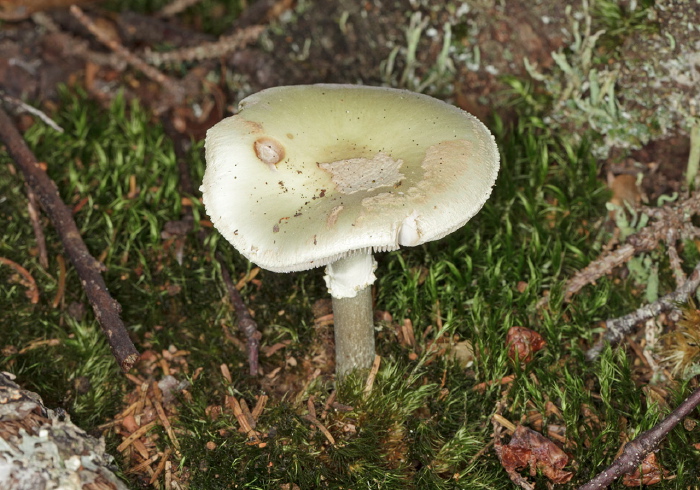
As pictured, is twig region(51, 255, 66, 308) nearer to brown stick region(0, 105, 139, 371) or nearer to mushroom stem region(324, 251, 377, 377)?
brown stick region(0, 105, 139, 371)

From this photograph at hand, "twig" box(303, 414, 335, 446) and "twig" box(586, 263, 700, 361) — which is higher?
"twig" box(586, 263, 700, 361)

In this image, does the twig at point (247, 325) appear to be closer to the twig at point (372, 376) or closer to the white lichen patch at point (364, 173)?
the twig at point (372, 376)

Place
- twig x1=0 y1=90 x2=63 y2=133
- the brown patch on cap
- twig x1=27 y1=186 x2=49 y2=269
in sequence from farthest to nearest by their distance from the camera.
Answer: twig x1=0 y1=90 x2=63 y2=133 → twig x1=27 y1=186 x2=49 y2=269 → the brown patch on cap

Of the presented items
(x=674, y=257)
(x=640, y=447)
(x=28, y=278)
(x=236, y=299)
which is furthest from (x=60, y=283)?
(x=674, y=257)

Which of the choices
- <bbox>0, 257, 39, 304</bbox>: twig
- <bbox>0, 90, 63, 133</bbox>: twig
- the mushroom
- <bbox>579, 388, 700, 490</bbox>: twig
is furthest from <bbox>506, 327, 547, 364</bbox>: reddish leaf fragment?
<bbox>0, 90, 63, 133</bbox>: twig

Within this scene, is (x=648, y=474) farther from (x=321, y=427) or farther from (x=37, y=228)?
(x=37, y=228)

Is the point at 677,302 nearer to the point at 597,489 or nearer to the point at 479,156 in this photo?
the point at 597,489
